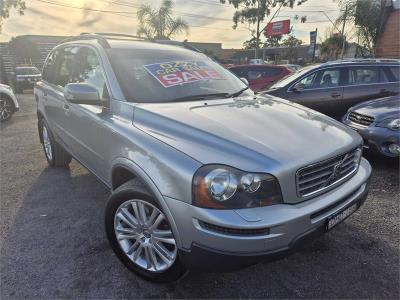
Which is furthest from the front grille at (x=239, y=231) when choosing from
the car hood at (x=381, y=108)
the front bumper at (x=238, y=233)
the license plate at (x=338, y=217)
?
the car hood at (x=381, y=108)

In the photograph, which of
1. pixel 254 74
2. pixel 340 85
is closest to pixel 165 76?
pixel 340 85

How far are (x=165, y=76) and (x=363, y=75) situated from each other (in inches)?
202

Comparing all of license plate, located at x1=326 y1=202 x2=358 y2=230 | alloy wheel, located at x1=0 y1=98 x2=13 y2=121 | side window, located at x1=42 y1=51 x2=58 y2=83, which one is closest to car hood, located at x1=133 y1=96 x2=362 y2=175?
license plate, located at x1=326 y1=202 x2=358 y2=230

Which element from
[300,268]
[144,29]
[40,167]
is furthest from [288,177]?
[144,29]

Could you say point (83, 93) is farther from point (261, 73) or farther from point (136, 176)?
point (261, 73)

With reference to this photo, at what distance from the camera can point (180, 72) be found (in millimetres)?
3271

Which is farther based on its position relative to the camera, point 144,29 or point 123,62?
point 144,29

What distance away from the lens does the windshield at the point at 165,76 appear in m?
2.97

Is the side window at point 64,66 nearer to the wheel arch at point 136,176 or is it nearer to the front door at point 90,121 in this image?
the front door at point 90,121

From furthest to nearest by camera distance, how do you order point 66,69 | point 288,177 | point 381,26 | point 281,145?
point 381,26
point 66,69
point 281,145
point 288,177

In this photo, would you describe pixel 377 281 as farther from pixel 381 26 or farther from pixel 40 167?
pixel 381 26

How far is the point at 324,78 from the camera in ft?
22.0

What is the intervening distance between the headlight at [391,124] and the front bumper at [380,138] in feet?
0.16

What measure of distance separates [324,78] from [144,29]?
72.8 feet
